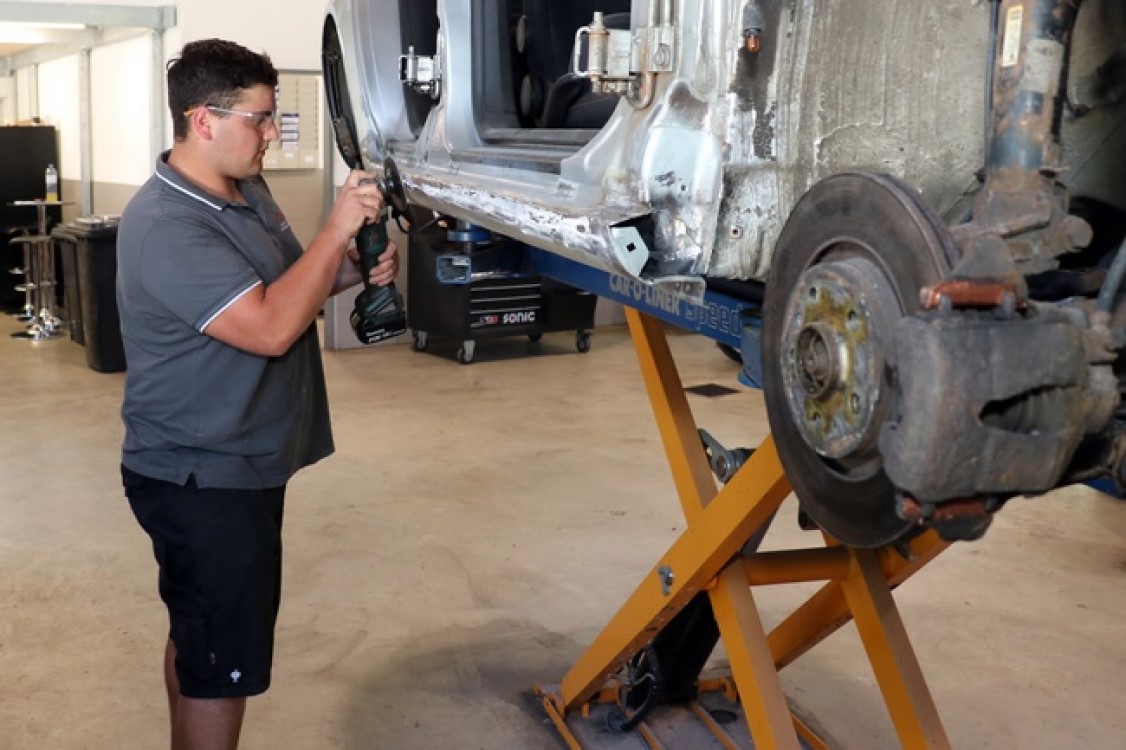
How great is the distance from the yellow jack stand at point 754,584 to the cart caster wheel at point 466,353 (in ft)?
15.0

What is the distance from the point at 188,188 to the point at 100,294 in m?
5.06

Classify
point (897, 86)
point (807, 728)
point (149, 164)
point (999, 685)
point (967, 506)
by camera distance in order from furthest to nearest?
point (149, 164), point (999, 685), point (807, 728), point (897, 86), point (967, 506)

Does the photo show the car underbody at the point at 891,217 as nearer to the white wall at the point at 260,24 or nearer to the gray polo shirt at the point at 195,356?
the gray polo shirt at the point at 195,356

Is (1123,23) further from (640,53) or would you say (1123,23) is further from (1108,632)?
(1108,632)

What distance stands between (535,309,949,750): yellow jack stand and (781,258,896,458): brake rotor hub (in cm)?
76

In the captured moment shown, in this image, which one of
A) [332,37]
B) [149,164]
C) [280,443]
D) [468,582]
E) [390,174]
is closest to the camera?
[280,443]

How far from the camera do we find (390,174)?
8.84ft

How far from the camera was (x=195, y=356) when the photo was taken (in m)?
2.19

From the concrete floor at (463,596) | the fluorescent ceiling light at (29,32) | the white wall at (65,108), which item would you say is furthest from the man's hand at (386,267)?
the white wall at (65,108)

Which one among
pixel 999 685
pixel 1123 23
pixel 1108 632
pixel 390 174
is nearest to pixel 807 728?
pixel 999 685

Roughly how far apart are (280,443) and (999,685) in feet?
7.02

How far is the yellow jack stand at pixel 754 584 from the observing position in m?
2.22

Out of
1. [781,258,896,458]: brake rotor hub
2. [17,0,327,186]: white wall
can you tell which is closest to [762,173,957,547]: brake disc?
[781,258,896,458]: brake rotor hub

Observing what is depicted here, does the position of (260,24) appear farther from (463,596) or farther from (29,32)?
(463,596)
